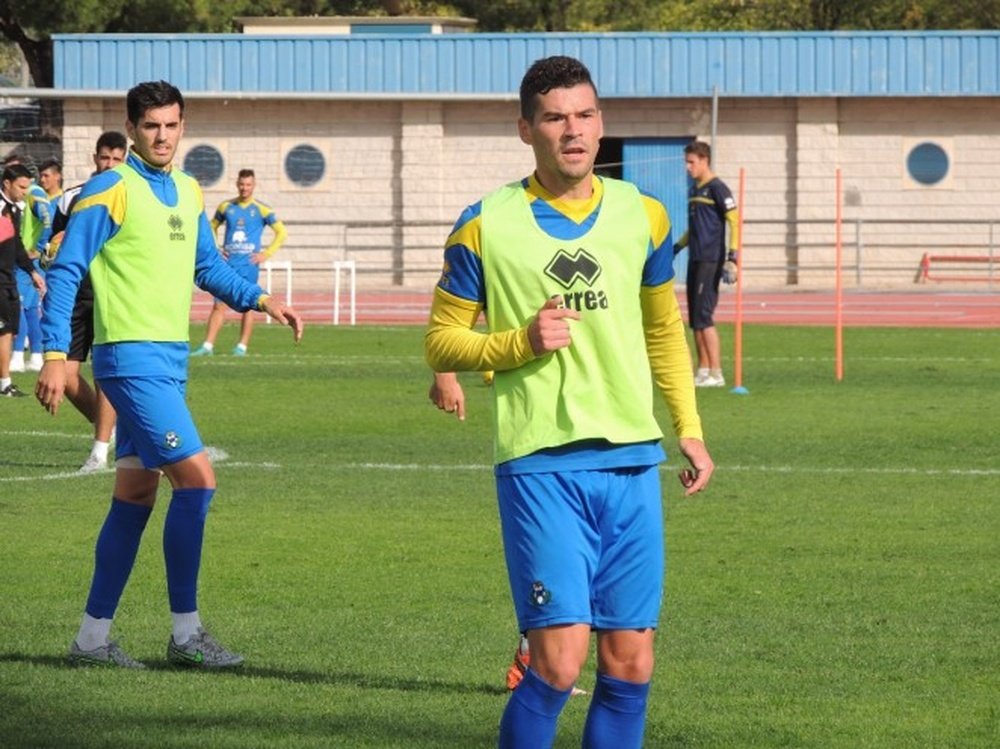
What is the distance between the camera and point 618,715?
5875 millimetres

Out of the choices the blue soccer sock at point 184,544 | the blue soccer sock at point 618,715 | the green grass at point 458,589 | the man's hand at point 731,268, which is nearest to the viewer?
the blue soccer sock at point 618,715

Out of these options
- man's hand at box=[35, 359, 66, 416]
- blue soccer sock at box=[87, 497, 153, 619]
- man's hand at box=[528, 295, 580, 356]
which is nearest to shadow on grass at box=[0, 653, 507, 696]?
blue soccer sock at box=[87, 497, 153, 619]

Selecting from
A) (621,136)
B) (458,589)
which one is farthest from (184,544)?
(621,136)

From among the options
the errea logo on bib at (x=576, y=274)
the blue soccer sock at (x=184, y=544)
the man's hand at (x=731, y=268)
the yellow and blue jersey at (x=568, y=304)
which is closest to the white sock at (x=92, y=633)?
the blue soccer sock at (x=184, y=544)

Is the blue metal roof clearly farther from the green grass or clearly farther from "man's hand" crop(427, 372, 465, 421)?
"man's hand" crop(427, 372, 465, 421)

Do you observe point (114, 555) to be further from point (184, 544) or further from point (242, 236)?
point (242, 236)

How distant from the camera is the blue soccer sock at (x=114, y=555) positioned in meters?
8.66

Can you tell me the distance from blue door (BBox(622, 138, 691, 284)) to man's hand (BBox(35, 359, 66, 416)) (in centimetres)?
3564

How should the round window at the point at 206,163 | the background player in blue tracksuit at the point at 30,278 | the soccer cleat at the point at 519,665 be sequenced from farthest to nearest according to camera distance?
the round window at the point at 206,163 < the background player in blue tracksuit at the point at 30,278 < the soccer cleat at the point at 519,665

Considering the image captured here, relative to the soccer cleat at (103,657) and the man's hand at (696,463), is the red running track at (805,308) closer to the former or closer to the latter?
the soccer cleat at (103,657)

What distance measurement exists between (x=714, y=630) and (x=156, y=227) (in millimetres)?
2810

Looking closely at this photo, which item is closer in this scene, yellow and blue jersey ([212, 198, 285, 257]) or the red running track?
yellow and blue jersey ([212, 198, 285, 257])

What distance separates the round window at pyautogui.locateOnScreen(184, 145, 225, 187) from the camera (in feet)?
149

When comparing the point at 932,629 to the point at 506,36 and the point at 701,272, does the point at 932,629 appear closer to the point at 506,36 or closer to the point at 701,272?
the point at 701,272
